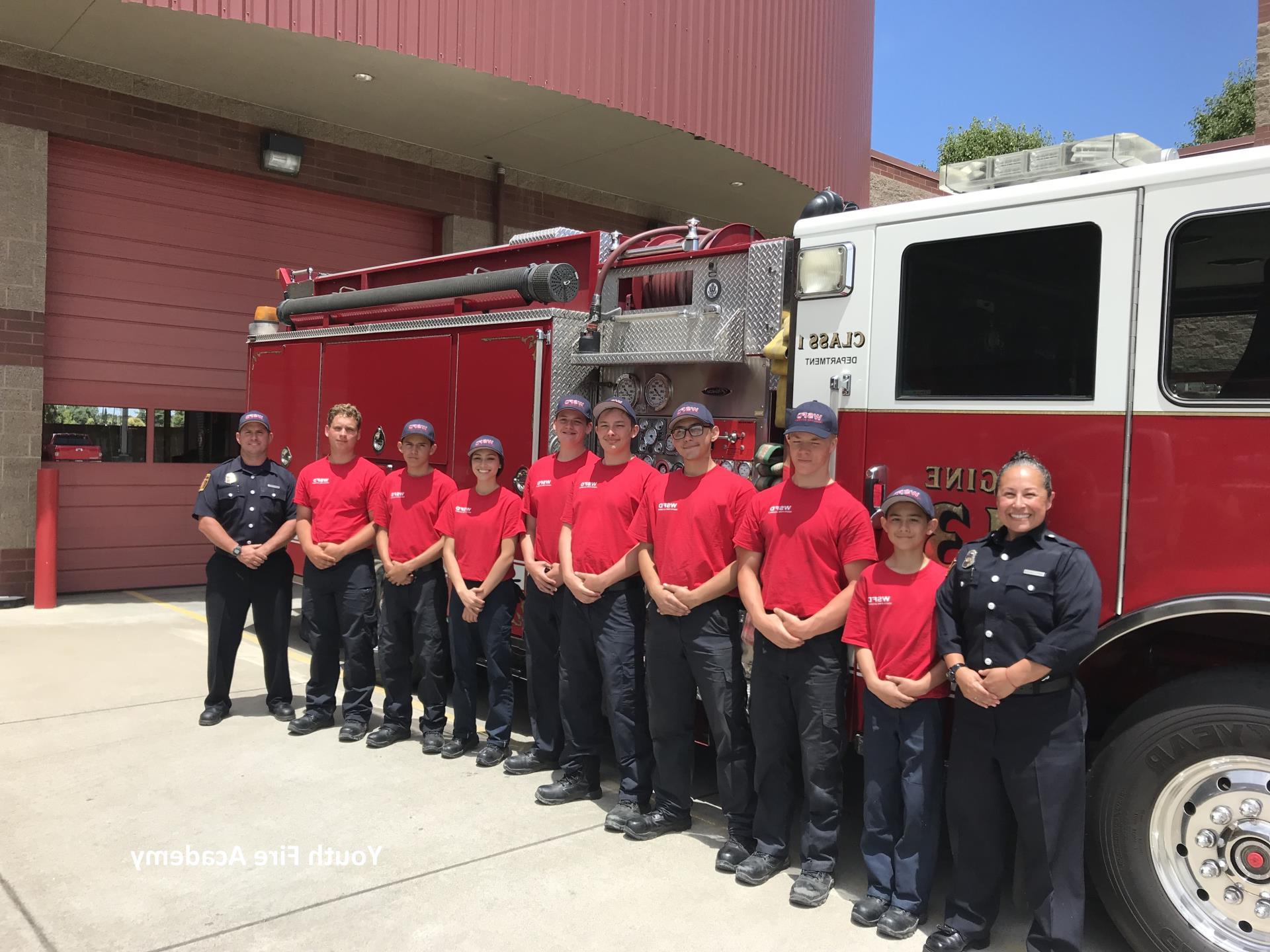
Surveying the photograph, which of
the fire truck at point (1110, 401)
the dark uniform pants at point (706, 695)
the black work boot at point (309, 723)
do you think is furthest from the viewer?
the black work boot at point (309, 723)

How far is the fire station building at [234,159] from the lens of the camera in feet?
29.5

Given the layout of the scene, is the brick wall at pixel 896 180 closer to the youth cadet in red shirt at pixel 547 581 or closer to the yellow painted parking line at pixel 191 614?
the yellow painted parking line at pixel 191 614

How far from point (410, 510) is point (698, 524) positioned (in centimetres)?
203

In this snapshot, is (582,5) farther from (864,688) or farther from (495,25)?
(864,688)

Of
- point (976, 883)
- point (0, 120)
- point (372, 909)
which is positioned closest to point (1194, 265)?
point (976, 883)

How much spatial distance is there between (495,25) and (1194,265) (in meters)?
7.51

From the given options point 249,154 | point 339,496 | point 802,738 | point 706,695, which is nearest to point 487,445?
point 339,496

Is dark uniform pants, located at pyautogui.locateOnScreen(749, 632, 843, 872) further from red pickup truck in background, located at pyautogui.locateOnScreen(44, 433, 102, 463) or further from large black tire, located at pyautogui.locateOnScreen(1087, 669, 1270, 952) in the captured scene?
red pickup truck in background, located at pyautogui.locateOnScreen(44, 433, 102, 463)

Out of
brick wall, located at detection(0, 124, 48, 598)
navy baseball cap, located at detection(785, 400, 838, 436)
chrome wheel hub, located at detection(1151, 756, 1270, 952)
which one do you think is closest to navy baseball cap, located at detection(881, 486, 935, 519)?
navy baseball cap, located at detection(785, 400, 838, 436)

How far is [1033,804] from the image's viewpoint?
10.6ft

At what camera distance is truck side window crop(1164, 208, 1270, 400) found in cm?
314

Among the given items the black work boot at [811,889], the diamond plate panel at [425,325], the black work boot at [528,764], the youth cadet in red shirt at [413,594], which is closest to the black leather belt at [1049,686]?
the black work boot at [811,889]

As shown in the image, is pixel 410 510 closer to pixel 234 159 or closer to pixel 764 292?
pixel 764 292

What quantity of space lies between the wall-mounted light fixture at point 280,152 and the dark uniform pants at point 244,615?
618 centimetres
